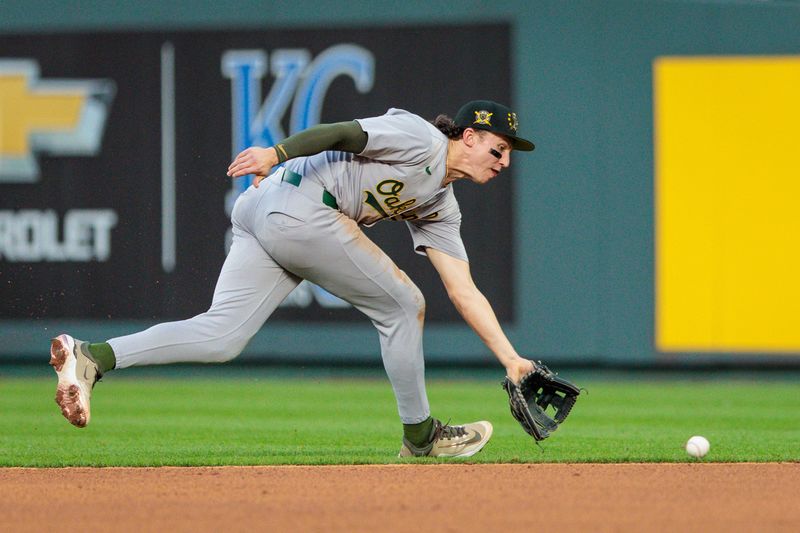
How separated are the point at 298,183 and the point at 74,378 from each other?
117 centimetres

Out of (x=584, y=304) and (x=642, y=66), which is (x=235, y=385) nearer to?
(x=584, y=304)

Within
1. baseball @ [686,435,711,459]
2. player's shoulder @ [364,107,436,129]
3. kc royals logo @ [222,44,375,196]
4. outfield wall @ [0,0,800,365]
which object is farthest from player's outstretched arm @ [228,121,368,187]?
kc royals logo @ [222,44,375,196]

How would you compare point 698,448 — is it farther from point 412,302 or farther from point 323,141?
point 323,141

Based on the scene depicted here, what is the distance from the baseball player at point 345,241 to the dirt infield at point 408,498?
45 cm

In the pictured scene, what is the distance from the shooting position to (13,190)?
38.2 ft

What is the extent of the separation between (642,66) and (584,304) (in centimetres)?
199

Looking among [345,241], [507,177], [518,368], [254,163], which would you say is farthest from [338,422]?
[507,177]

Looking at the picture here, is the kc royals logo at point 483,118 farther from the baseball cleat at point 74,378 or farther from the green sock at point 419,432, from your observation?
the baseball cleat at point 74,378

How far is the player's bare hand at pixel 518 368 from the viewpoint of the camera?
18.3 ft

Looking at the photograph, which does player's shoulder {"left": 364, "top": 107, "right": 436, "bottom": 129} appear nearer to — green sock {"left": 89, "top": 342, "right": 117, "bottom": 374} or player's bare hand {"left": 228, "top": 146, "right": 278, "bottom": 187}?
player's bare hand {"left": 228, "top": 146, "right": 278, "bottom": 187}

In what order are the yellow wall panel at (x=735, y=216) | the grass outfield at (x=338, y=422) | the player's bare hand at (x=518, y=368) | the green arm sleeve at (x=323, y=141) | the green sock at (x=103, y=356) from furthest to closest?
the yellow wall panel at (x=735, y=216)
the grass outfield at (x=338, y=422)
the player's bare hand at (x=518, y=368)
the green sock at (x=103, y=356)
the green arm sleeve at (x=323, y=141)

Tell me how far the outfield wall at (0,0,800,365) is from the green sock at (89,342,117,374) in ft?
19.3

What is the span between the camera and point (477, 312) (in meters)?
5.76

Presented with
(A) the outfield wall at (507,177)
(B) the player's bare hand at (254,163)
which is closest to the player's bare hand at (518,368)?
(B) the player's bare hand at (254,163)
